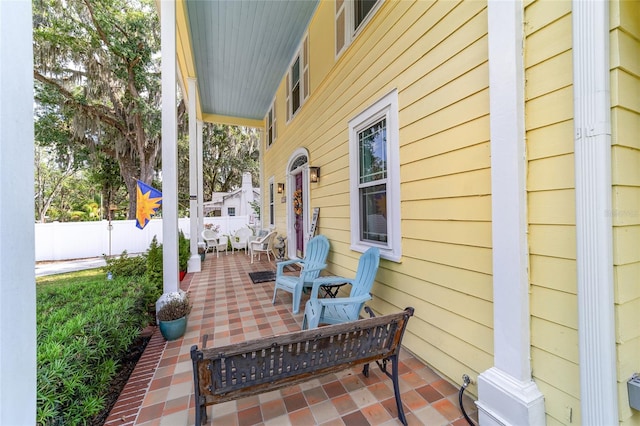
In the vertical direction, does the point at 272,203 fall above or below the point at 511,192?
above

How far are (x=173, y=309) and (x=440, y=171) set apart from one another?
294 cm

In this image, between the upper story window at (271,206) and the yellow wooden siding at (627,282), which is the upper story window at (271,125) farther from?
the yellow wooden siding at (627,282)

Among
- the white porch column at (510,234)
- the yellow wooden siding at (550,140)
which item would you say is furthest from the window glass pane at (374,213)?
the yellow wooden siding at (550,140)

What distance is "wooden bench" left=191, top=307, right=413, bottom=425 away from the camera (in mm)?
1372

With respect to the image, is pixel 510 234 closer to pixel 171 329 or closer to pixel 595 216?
pixel 595 216

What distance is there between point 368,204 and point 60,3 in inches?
466

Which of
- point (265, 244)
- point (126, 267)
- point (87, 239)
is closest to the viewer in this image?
point (126, 267)

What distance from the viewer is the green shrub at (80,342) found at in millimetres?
1444

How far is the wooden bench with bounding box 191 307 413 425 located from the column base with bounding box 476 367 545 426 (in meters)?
0.51

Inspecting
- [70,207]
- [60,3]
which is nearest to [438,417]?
[60,3]


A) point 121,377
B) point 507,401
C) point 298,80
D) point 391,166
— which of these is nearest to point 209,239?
point 298,80

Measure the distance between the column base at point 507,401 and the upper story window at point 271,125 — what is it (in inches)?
293

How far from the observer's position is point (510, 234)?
61.0 inches

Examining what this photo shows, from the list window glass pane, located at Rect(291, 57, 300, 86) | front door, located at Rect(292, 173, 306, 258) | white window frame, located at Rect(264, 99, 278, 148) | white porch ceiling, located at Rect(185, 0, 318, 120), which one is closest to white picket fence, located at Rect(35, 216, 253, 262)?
white window frame, located at Rect(264, 99, 278, 148)
